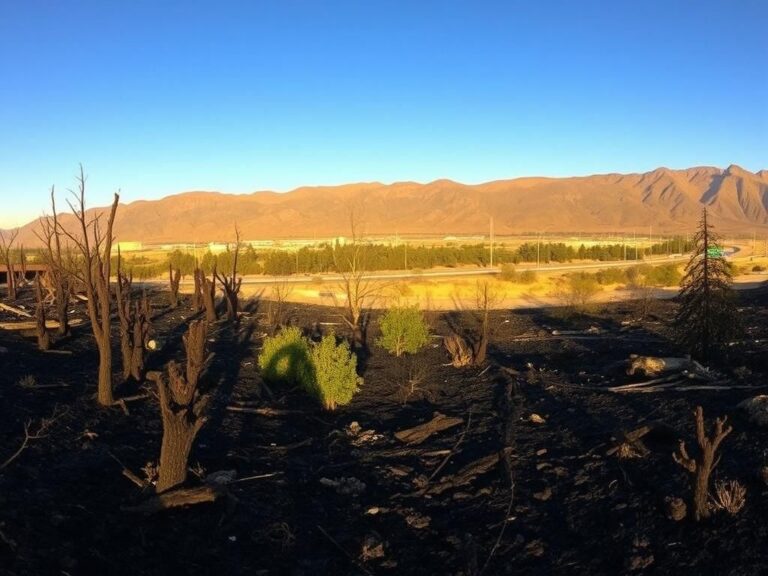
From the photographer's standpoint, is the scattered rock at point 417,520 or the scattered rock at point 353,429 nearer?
the scattered rock at point 417,520

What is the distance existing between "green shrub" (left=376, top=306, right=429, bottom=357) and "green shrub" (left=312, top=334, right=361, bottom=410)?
546 centimetres

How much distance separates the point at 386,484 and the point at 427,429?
2.20m

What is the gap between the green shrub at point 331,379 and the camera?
40.4 feet

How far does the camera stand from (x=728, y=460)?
24.7 ft

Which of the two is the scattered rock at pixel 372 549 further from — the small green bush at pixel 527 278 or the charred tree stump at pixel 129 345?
the small green bush at pixel 527 278

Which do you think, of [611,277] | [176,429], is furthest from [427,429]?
[611,277]

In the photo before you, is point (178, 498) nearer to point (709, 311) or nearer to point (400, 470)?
point (400, 470)

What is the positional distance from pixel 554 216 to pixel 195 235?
274 ft

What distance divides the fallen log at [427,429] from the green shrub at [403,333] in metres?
7.06

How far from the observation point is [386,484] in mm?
8500

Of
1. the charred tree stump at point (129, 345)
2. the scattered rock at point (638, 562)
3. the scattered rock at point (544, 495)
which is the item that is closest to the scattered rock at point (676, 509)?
the scattered rock at point (638, 562)

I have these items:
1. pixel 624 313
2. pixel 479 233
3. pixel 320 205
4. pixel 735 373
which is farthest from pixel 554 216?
pixel 735 373

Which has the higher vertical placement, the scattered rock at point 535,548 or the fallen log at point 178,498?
the fallen log at point 178,498

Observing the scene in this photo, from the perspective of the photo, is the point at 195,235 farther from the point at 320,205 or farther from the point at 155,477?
the point at 155,477
